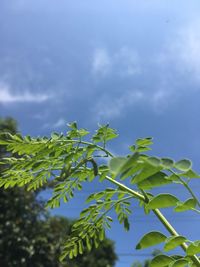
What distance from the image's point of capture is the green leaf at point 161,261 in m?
1.10

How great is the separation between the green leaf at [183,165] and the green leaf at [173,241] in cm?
26

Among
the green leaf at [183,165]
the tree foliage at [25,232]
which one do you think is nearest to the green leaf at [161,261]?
the green leaf at [183,165]

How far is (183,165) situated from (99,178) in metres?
0.51

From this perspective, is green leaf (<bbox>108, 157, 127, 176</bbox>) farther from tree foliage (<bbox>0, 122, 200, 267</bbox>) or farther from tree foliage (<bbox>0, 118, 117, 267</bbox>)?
tree foliage (<bbox>0, 118, 117, 267</bbox>)

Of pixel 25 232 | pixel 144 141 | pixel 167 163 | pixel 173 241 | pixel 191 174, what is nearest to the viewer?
pixel 167 163

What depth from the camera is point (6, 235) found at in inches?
572

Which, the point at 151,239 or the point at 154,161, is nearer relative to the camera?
the point at 154,161

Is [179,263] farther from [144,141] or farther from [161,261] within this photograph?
[144,141]

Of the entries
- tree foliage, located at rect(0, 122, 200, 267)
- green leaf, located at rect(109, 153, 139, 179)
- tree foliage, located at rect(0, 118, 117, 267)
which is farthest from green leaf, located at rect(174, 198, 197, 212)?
tree foliage, located at rect(0, 118, 117, 267)

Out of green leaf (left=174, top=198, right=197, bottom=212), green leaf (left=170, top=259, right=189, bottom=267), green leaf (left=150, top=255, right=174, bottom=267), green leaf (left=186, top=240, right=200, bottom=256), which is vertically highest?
green leaf (left=174, top=198, right=197, bottom=212)

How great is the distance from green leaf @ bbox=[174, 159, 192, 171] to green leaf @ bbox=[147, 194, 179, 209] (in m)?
0.15

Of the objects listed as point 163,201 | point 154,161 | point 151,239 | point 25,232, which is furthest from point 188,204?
point 25,232

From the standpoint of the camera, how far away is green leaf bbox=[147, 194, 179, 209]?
39.0 inches

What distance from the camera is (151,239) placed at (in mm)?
1123
